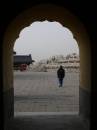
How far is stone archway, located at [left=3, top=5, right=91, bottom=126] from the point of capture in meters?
13.7

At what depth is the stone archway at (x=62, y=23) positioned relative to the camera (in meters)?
13.7

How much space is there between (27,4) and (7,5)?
22.9 inches

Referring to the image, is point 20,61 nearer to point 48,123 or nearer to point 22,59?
point 22,59

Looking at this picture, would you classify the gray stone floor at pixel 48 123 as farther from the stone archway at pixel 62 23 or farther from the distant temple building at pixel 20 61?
the distant temple building at pixel 20 61

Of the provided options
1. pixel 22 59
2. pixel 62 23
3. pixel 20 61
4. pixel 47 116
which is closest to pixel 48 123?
pixel 47 116

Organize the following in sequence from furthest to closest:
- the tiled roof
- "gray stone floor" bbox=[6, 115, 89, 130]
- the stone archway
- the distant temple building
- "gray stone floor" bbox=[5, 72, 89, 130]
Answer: the tiled roof < the distant temple building < "gray stone floor" bbox=[5, 72, 89, 130] < "gray stone floor" bbox=[6, 115, 89, 130] < the stone archway

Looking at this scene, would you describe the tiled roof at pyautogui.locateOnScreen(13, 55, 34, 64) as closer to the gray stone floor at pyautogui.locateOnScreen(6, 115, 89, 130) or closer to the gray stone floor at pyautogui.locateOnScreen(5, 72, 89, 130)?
the gray stone floor at pyautogui.locateOnScreen(5, 72, 89, 130)

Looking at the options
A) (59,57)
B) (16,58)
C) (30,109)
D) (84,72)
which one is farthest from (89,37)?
(59,57)

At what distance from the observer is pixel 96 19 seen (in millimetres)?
12258

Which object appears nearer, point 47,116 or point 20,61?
point 47,116

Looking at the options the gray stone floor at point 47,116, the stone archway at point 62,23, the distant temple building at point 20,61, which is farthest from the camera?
the distant temple building at point 20,61

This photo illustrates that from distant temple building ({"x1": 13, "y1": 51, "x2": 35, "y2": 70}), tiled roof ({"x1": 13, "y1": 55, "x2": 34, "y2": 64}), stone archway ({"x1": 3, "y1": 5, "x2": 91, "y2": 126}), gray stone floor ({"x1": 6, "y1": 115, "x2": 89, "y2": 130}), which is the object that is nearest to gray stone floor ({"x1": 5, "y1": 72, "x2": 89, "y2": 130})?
gray stone floor ({"x1": 6, "y1": 115, "x2": 89, "y2": 130})

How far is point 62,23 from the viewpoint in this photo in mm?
16000

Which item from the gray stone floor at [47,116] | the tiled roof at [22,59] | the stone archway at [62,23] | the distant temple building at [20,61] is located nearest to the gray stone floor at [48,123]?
the gray stone floor at [47,116]
